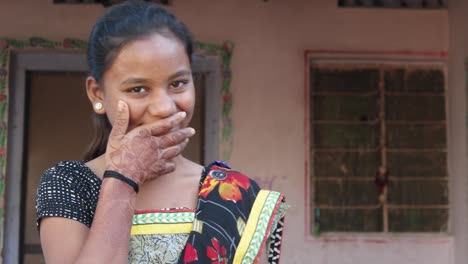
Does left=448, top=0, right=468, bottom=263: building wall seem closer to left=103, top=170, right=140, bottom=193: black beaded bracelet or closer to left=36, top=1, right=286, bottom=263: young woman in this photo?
left=36, top=1, right=286, bottom=263: young woman

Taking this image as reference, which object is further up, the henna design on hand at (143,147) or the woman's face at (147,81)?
the woman's face at (147,81)

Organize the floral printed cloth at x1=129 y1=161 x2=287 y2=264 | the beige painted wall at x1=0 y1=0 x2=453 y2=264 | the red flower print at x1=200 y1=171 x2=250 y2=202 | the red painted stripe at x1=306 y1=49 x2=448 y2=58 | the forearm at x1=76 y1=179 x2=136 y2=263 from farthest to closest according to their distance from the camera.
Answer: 1. the red painted stripe at x1=306 y1=49 x2=448 y2=58
2. the beige painted wall at x1=0 y1=0 x2=453 y2=264
3. the red flower print at x1=200 y1=171 x2=250 y2=202
4. the floral printed cloth at x1=129 y1=161 x2=287 y2=264
5. the forearm at x1=76 y1=179 x2=136 y2=263

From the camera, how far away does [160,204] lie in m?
1.36

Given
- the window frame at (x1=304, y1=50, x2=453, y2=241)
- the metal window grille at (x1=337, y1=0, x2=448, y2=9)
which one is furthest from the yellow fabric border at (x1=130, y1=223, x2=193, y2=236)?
the metal window grille at (x1=337, y1=0, x2=448, y2=9)

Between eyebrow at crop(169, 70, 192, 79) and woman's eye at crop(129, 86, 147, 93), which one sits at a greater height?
eyebrow at crop(169, 70, 192, 79)

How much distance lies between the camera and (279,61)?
4.87 m

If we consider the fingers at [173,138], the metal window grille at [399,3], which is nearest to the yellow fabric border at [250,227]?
the fingers at [173,138]

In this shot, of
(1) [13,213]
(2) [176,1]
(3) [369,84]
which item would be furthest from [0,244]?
(3) [369,84]

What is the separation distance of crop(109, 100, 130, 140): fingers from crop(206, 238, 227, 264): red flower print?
0.90ft

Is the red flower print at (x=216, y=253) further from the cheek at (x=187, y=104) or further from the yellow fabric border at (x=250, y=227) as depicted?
the cheek at (x=187, y=104)

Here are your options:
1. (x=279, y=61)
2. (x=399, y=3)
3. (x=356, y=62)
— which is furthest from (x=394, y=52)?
(x=279, y=61)

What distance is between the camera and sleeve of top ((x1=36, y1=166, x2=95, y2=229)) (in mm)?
1259

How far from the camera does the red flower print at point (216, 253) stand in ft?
4.21

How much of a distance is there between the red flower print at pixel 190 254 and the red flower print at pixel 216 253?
1.0 inches
